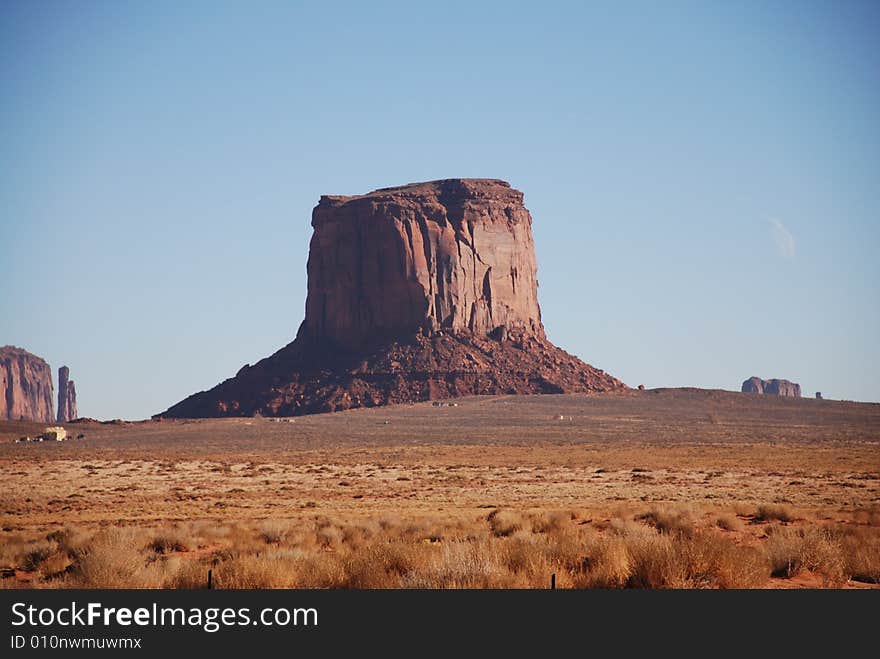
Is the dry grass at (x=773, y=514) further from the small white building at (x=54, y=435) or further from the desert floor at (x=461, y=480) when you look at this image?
the small white building at (x=54, y=435)

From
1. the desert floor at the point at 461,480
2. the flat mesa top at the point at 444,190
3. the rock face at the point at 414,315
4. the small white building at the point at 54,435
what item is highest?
the flat mesa top at the point at 444,190

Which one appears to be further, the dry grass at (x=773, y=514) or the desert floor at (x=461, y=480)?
the dry grass at (x=773, y=514)

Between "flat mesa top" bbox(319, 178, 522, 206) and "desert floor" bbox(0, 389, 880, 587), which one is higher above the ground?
"flat mesa top" bbox(319, 178, 522, 206)

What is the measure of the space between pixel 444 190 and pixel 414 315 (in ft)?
85.2

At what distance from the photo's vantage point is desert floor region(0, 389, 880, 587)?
63.1ft

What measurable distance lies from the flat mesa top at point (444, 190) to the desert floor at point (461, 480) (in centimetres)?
4936

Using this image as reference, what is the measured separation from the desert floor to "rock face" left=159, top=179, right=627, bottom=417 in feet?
46.6

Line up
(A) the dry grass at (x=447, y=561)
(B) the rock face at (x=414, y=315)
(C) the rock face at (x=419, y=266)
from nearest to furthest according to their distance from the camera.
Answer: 1. (A) the dry grass at (x=447, y=561)
2. (B) the rock face at (x=414, y=315)
3. (C) the rock face at (x=419, y=266)

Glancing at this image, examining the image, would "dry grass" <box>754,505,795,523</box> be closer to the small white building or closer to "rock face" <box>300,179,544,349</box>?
the small white building

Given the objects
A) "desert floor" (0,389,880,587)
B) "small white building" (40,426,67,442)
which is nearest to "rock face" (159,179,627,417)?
"desert floor" (0,389,880,587)

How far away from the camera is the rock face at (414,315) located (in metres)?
124

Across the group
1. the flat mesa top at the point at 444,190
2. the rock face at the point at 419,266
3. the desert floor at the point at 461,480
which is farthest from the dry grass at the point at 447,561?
the flat mesa top at the point at 444,190

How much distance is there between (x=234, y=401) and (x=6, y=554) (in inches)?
4434

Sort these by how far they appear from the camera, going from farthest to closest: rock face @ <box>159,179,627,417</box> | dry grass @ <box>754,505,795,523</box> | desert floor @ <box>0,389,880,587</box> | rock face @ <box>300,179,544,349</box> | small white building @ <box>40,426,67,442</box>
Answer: rock face @ <box>300,179,544,349</box>
rock face @ <box>159,179,627,417</box>
small white building @ <box>40,426,67,442</box>
dry grass @ <box>754,505,795,523</box>
desert floor @ <box>0,389,880,587</box>
